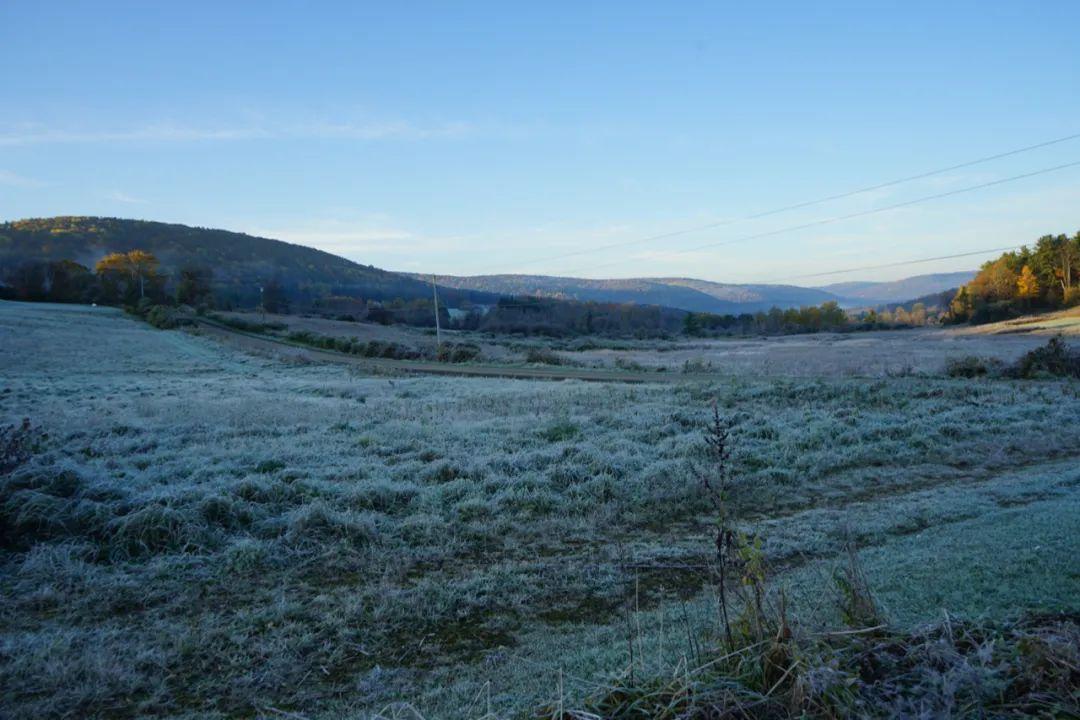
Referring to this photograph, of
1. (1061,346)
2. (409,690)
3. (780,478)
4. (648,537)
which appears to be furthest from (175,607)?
(1061,346)

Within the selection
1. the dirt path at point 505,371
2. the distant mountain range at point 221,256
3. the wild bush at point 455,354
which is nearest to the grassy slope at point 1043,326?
the dirt path at point 505,371

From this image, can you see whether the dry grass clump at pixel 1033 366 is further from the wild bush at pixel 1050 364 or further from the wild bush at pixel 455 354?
the wild bush at pixel 455 354

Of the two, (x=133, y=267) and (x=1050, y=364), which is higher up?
(x=133, y=267)

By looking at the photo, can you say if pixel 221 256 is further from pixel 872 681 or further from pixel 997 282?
pixel 872 681

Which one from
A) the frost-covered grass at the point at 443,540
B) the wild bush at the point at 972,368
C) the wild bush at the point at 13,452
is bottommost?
the frost-covered grass at the point at 443,540

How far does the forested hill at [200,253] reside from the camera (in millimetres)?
157375

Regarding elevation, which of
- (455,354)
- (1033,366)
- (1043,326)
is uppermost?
(1043,326)

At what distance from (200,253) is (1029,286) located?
17882cm

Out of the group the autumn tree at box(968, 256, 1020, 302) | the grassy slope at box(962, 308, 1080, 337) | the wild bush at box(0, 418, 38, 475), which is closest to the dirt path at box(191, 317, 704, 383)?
the wild bush at box(0, 418, 38, 475)

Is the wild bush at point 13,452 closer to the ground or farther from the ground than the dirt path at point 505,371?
farther from the ground

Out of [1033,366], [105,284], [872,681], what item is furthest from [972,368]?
[105,284]

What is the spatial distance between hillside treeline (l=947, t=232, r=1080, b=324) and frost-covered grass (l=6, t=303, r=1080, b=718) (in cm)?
7850

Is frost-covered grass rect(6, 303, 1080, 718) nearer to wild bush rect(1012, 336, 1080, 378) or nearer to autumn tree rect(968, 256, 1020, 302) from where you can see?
wild bush rect(1012, 336, 1080, 378)

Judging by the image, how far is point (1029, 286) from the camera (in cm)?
8438
